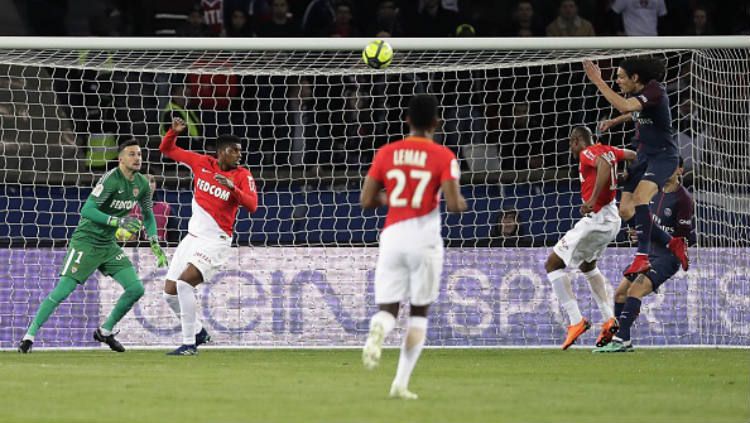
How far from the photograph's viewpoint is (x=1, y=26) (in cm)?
2058

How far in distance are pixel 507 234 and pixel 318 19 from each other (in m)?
4.97

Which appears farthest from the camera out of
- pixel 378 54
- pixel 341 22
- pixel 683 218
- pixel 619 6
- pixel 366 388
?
pixel 619 6

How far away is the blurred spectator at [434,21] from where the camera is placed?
20172mm

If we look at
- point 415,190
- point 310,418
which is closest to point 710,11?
point 415,190

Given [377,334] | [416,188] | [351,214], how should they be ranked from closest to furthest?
1. [377,334]
2. [416,188]
3. [351,214]

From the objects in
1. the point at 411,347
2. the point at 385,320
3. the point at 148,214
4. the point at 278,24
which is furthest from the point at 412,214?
the point at 278,24

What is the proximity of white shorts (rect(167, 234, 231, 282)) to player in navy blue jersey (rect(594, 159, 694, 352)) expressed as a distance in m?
3.95

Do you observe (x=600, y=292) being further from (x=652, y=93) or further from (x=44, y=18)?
(x=44, y=18)

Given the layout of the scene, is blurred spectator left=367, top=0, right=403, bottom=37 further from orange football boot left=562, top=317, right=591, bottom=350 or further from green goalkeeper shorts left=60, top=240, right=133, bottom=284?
orange football boot left=562, top=317, right=591, bottom=350

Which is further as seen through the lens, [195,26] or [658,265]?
[195,26]

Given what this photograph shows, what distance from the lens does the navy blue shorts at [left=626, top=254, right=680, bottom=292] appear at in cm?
1456

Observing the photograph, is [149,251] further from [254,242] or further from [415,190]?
[415,190]

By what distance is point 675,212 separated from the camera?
15.2 metres

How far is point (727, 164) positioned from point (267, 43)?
534 cm
